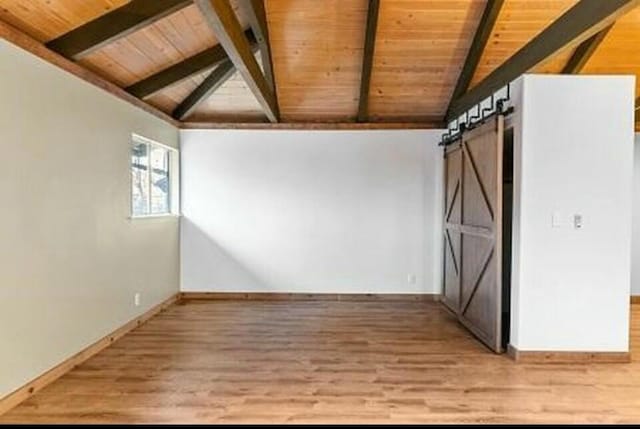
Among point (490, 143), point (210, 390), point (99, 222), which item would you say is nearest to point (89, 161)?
point (99, 222)

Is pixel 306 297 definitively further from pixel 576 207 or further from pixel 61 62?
pixel 61 62

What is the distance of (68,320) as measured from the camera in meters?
3.64

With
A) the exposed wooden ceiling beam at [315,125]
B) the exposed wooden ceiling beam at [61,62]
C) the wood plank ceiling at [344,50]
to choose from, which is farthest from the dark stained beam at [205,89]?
the exposed wooden ceiling beam at [61,62]

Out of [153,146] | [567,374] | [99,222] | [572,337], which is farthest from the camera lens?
[153,146]

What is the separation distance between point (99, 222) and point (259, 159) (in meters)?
2.69

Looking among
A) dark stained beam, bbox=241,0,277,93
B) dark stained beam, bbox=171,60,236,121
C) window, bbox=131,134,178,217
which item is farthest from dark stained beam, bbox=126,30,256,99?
window, bbox=131,134,178,217

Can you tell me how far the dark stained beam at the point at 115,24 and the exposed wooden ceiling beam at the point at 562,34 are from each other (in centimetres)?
270

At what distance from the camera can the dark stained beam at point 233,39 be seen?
9.41 feet

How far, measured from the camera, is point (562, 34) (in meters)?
3.34

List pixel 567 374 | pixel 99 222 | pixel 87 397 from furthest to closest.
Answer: pixel 99 222
pixel 567 374
pixel 87 397

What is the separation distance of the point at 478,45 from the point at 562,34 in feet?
5.09

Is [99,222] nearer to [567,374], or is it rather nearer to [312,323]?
[312,323]

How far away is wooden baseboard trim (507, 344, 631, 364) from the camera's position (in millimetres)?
3848

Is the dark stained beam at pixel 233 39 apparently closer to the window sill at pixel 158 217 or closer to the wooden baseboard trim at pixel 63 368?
the window sill at pixel 158 217
